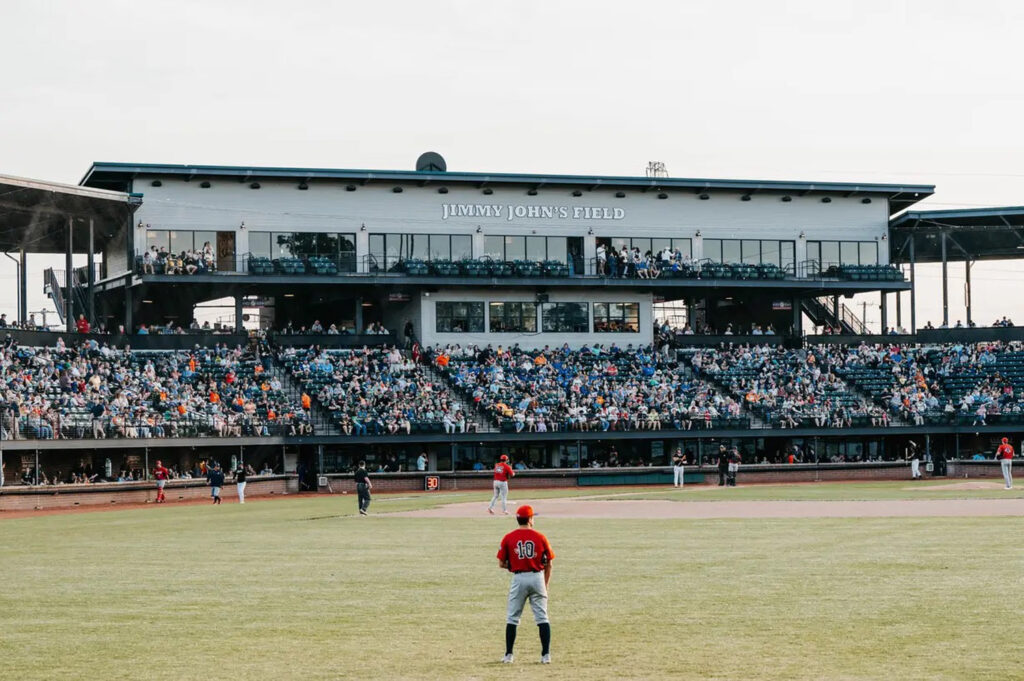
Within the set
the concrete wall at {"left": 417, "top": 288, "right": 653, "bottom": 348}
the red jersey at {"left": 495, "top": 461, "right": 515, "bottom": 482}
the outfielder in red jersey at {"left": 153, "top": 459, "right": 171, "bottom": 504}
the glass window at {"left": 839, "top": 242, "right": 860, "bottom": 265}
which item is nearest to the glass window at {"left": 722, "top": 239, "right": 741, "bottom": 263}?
the concrete wall at {"left": 417, "top": 288, "right": 653, "bottom": 348}

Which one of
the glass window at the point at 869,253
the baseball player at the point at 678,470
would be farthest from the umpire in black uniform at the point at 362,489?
the glass window at the point at 869,253

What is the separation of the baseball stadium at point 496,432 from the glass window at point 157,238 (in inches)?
5.6

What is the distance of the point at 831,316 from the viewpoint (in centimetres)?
7900

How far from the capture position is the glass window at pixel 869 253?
76.3m

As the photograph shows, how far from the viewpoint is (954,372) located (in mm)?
69312

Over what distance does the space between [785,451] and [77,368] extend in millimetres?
31368

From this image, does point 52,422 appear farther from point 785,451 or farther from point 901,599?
point 901,599

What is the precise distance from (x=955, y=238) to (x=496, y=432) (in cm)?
3076

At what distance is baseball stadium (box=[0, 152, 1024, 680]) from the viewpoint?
17.3m

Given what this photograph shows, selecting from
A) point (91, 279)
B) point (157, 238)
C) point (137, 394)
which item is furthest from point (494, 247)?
point (137, 394)

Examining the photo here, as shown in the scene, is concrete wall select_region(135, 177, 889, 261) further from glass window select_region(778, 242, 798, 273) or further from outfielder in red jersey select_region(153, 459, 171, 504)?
outfielder in red jersey select_region(153, 459, 171, 504)

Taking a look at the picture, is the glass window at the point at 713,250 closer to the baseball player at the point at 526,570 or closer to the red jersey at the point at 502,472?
the red jersey at the point at 502,472

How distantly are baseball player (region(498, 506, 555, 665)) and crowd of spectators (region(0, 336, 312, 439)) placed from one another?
37.1 meters

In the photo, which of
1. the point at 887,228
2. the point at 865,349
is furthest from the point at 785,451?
the point at 887,228
